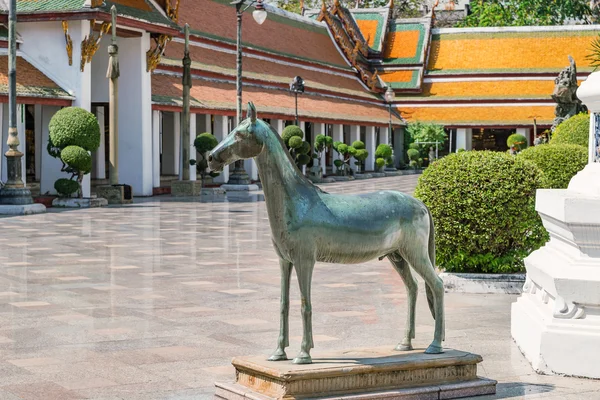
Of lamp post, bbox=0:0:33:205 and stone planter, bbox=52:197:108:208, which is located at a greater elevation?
lamp post, bbox=0:0:33:205

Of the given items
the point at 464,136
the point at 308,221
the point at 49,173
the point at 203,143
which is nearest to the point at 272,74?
the point at 203,143

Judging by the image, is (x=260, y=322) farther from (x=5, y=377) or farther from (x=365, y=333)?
(x=5, y=377)

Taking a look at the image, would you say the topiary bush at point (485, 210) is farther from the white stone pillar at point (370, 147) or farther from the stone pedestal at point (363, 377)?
the white stone pillar at point (370, 147)

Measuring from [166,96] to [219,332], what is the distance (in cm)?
2693

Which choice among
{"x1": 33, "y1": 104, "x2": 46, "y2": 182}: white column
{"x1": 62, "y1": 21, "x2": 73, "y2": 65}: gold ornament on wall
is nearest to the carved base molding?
{"x1": 62, "y1": 21, "x2": 73, "y2": 65}: gold ornament on wall

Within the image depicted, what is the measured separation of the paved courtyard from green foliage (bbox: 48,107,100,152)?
387 inches

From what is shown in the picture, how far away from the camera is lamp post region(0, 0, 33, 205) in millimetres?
24031

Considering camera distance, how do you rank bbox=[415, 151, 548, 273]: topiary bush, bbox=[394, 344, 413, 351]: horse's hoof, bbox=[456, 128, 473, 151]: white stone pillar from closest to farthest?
bbox=[394, 344, 413, 351]: horse's hoof
bbox=[415, 151, 548, 273]: topiary bush
bbox=[456, 128, 473, 151]: white stone pillar

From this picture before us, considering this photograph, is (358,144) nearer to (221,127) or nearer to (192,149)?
(221,127)

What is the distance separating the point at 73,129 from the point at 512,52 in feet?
138

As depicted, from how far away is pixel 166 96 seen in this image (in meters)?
35.2

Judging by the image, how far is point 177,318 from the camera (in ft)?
31.6

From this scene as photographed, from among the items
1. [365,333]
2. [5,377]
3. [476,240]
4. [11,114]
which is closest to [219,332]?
[365,333]

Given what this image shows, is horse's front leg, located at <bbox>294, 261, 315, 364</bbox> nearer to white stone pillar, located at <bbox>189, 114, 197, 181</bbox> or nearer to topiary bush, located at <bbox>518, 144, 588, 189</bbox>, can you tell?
topiary bush, located at <bbox>518, 144, 588, 189</bbox>
